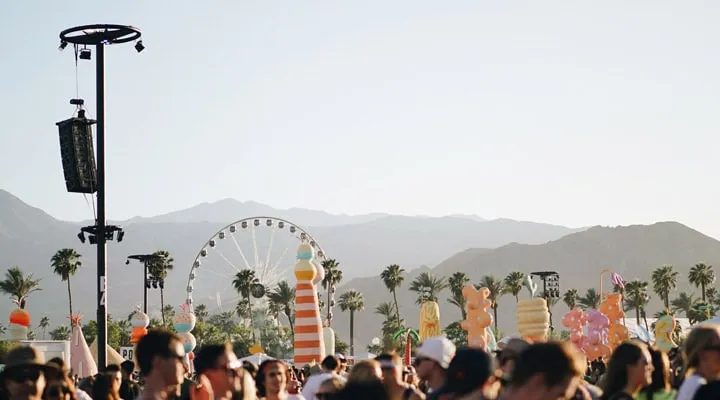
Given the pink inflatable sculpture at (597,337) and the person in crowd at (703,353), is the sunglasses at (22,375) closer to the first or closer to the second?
the person in crowd at (703,353)

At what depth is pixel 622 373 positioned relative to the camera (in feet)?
26.1

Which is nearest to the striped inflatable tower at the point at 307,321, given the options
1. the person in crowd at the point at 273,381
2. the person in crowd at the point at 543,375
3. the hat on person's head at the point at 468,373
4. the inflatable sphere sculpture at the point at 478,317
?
the inflatable sphere sculpture at the point at 478,317

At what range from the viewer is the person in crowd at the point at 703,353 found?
25.2 ft

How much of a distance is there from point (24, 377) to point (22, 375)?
0.02 meters

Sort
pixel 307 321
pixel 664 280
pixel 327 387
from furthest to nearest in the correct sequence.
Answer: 1. pixel 664 280
2. pixel 307 321
3. pixel 327 387

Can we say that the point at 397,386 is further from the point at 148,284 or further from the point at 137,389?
the point at 148,284

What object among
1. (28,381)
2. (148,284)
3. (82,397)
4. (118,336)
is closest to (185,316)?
(148,284)

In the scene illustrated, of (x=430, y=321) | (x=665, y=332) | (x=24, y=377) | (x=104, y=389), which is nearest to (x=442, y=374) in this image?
(x=24, y=377)

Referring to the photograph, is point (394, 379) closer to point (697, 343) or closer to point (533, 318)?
point (697, 343)

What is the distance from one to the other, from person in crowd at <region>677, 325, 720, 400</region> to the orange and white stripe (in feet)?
66.5

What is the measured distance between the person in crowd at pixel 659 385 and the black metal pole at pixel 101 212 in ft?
50.0

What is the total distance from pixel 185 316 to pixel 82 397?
25887 millimetres

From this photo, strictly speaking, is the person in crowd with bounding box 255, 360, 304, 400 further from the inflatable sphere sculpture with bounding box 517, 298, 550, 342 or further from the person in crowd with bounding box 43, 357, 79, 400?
the inflatable sphere sculpture with bounding box 517, 298, 550, 342

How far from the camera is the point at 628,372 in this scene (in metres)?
7.93
